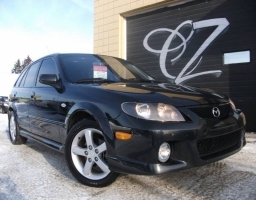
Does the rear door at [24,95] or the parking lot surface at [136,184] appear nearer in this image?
the parking lot surface at [136,184]

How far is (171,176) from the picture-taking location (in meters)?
2.87

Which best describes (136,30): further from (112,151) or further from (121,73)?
(112,151)

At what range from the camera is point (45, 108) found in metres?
3.45

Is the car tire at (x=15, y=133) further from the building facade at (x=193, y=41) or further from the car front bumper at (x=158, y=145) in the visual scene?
the building facade at (x=193, y=41)

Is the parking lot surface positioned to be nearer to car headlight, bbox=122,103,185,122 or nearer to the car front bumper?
the car front bumper

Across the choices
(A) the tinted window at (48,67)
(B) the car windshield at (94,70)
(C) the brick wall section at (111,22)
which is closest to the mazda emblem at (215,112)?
(B) the car windshield at (94,70)

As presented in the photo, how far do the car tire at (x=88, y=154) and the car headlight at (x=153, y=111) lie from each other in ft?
1.46

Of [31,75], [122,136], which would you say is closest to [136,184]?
[122,136]

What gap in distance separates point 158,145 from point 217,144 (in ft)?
2.33

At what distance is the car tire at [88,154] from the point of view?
8.21ft

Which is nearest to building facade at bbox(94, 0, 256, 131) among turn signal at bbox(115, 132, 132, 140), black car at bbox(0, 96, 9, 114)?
turn signal at bbox(115, 132, 132, 140)

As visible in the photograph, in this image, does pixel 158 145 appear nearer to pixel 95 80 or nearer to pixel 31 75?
pixel 95 80

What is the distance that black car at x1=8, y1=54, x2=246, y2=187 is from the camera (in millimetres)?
2180

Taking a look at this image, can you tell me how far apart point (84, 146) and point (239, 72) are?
4.91 metres
